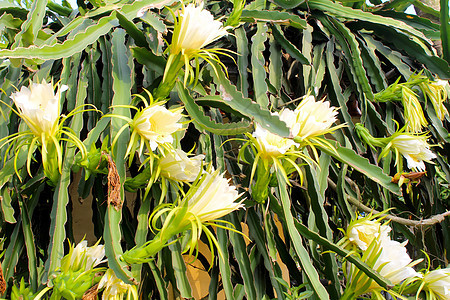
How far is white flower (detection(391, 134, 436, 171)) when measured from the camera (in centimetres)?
79

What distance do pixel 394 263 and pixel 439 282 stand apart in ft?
0.40

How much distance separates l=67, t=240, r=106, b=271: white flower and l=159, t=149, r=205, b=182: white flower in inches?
6.1

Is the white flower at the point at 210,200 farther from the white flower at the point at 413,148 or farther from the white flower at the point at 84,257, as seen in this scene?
the white flower at the point at 413,148

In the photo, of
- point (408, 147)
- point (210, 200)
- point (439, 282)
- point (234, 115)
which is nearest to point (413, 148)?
point (408, 147)

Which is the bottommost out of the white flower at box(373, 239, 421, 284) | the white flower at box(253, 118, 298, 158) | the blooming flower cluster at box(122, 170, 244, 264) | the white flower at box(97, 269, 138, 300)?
the white flower at box(373, 239, 421, 284)

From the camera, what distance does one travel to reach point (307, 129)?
25.9 inches

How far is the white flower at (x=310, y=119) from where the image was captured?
645mm

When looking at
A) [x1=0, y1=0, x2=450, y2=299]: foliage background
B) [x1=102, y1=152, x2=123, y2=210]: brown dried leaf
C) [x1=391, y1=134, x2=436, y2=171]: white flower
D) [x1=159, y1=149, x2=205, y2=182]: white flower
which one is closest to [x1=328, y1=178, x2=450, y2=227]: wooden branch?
[x1=0, y1=0, x2=450, y2=299]: foliage background

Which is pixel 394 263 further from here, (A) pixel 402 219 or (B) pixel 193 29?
(B) pixel 193 29

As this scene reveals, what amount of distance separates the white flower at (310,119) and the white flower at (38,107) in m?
0.35

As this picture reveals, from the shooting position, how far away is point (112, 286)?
541 millimetres

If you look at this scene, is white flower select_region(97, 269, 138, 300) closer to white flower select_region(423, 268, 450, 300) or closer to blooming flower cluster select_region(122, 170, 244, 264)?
blooming flower cluster select_region(122, 170, 244, 264)

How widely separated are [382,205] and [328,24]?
460 millimetres

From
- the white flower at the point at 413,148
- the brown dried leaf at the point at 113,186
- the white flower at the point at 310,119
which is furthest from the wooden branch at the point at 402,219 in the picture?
the brown dried leaf at the point at 113,186
